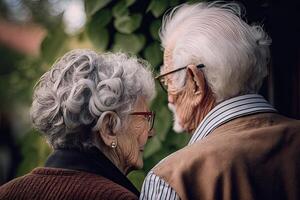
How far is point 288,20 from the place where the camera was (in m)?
4.07

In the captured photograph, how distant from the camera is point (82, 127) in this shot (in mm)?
2711

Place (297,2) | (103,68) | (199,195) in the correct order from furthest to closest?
(297,2), (103,68), (199,195)

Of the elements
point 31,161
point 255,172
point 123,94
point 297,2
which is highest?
point 123,94

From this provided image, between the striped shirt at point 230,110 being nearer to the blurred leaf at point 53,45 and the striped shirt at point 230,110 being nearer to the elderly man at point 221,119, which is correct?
the elderly man at point 221,119

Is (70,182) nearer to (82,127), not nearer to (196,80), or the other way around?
(82,127)

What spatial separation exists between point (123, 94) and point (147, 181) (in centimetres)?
34

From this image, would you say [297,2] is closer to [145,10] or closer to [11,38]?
[145,10]

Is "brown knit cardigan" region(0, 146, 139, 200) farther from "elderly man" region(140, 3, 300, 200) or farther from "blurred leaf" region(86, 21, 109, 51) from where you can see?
→ "blurred leaf" region(86, 21, 109, 51)


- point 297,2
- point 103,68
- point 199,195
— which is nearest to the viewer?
point 199,195

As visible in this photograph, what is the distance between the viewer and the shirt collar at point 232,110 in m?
2.71

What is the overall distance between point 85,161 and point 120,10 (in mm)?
1522

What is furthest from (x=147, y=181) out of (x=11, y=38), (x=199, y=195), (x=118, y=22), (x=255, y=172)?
(x=11, y=38)

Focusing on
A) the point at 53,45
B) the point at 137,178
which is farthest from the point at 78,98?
the point at 53,45

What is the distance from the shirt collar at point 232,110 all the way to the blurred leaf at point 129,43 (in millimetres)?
1344
